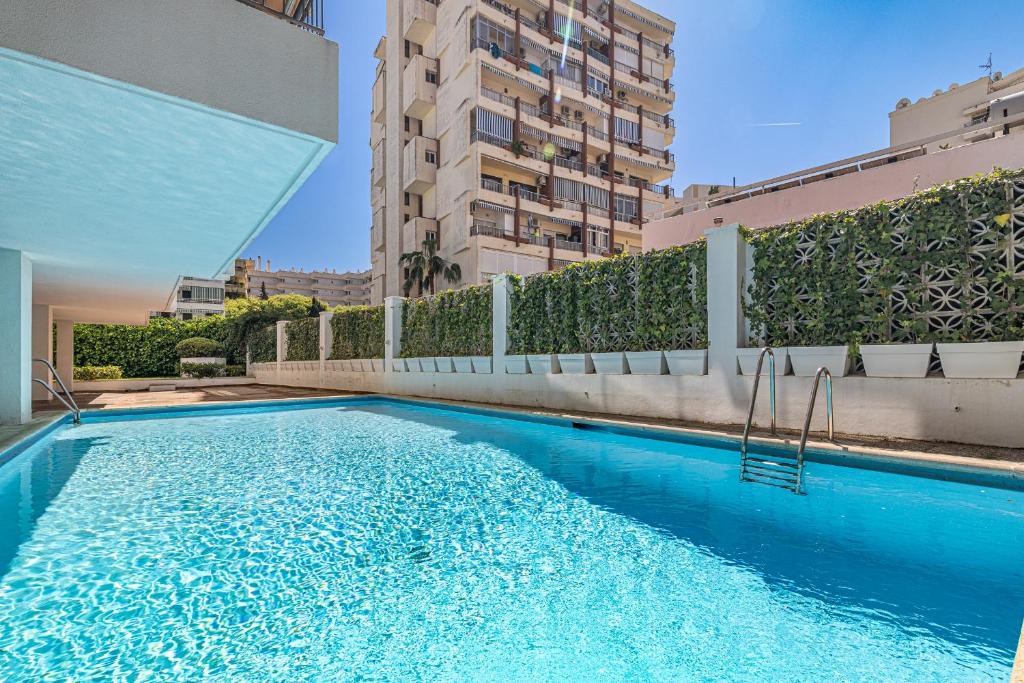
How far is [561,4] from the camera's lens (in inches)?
1208

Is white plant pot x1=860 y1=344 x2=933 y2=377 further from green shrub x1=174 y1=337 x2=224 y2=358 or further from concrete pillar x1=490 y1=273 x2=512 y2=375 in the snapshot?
green shrub x1=174 y1=337 x2=224 y2=358

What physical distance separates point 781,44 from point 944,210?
1335cm

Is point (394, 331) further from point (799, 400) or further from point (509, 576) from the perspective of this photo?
point (509, 576)

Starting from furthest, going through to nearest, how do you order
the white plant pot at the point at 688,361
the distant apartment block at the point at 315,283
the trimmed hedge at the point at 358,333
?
the distant apartment block at the point at 315,283
the trimmed hedge at the point at 358,333
the white plant pot at the point at 688,361

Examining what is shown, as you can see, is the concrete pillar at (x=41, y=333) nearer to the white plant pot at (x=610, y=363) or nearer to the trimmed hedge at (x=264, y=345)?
the trimmed hedge at (x=264, y=345)

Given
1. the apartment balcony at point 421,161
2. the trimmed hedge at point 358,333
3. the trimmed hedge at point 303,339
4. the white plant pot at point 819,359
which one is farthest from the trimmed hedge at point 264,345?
the white plant pot at point 819,359

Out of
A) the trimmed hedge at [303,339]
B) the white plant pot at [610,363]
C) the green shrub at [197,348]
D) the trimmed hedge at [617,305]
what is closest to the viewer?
the trimmed hedge at [617,305]

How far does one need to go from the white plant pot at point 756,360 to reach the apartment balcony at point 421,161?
26.2 metres

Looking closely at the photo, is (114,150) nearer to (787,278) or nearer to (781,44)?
(787,278)

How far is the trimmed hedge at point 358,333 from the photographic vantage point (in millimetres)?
16609

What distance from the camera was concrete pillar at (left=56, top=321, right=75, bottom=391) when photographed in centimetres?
1773

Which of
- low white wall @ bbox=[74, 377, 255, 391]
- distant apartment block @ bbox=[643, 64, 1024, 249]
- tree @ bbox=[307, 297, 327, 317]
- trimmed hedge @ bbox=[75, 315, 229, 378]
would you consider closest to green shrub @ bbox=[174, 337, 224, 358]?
trimmed hedge @ bbox=[75, 315, 229, 378]

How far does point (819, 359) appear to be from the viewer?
635 cm

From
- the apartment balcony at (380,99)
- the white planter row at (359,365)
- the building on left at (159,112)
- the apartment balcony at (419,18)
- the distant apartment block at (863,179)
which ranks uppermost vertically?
the apartment balcony at (419,18)
